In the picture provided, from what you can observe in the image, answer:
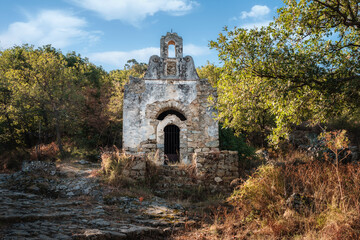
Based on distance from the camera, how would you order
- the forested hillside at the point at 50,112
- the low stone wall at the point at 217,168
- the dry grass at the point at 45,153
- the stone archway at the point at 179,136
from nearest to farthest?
1. the low stone wall at the point at 217,168
2. the stone archway at the point at 179,136
3. the dry grass at the point at 45,153
4. the forested hillside at the point at 50,112

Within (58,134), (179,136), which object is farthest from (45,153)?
(179,136)

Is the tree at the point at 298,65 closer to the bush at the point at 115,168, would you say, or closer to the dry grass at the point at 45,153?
the bush at the point at 115,168

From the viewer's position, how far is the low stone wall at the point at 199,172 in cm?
840

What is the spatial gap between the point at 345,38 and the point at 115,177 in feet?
26.7

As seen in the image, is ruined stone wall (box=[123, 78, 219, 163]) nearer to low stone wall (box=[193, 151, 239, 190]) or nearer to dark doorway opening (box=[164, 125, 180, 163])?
dark doorway opening (box=[164, 125, 180, 163])

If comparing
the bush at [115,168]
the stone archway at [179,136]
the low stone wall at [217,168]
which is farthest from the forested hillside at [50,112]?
the low stone wall at [217,168]

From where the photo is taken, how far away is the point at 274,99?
6.80 meters

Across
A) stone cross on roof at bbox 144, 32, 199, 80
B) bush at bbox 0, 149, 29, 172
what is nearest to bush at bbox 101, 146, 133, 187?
stone cross on roof at bbox 144, 32, 199, 80

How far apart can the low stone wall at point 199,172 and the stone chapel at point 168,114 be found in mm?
3550

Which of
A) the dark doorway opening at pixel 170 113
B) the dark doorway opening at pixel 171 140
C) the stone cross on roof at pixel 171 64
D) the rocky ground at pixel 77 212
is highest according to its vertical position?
the stone cross on roof at pixel 171 64

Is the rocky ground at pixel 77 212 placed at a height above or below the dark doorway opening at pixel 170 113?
below

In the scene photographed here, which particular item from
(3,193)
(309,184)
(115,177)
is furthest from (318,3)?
(3,193)

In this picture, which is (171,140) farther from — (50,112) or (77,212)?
(50,112)

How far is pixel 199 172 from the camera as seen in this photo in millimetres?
8594
